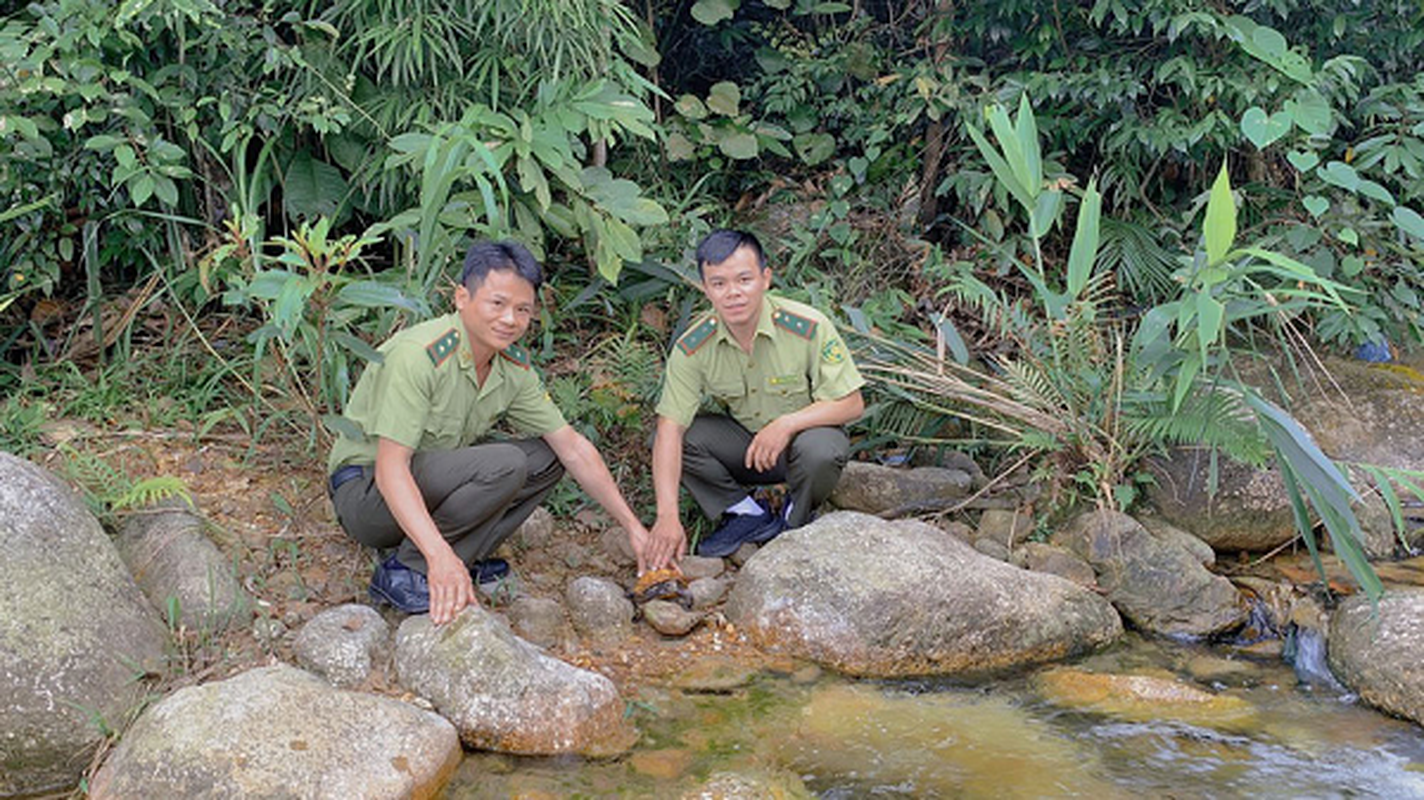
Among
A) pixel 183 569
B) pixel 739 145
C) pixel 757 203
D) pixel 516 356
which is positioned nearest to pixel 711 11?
pixel 739 145

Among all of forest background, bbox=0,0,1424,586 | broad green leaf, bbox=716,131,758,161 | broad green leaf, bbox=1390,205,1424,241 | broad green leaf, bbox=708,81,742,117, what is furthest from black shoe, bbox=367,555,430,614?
broad green leaf, bbox=1390,205,1424,241

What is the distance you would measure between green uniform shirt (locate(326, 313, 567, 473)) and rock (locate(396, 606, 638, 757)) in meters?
0.52

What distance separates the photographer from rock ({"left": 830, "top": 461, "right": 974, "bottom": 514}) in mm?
4438

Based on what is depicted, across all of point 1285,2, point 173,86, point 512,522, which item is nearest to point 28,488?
point 512,522

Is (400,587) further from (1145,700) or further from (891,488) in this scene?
(1145,700)

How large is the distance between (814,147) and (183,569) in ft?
11.2

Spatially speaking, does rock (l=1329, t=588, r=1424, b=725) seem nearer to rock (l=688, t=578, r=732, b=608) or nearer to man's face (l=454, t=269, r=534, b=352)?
rock (l=688, t=578, r=732, b=608)

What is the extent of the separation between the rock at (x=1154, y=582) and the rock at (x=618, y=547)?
4.58 ft

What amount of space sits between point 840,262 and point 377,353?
262 centimetres

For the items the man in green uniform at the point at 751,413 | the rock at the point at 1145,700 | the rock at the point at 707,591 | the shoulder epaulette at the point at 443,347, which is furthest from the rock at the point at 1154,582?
the shoulder epaulette at the point at 443,347

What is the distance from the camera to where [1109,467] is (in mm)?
4172

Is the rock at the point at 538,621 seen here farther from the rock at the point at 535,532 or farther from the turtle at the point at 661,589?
the rock at the point at 535,532

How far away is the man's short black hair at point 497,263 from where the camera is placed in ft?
10.9

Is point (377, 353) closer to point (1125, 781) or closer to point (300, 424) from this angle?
point (300, 424)
